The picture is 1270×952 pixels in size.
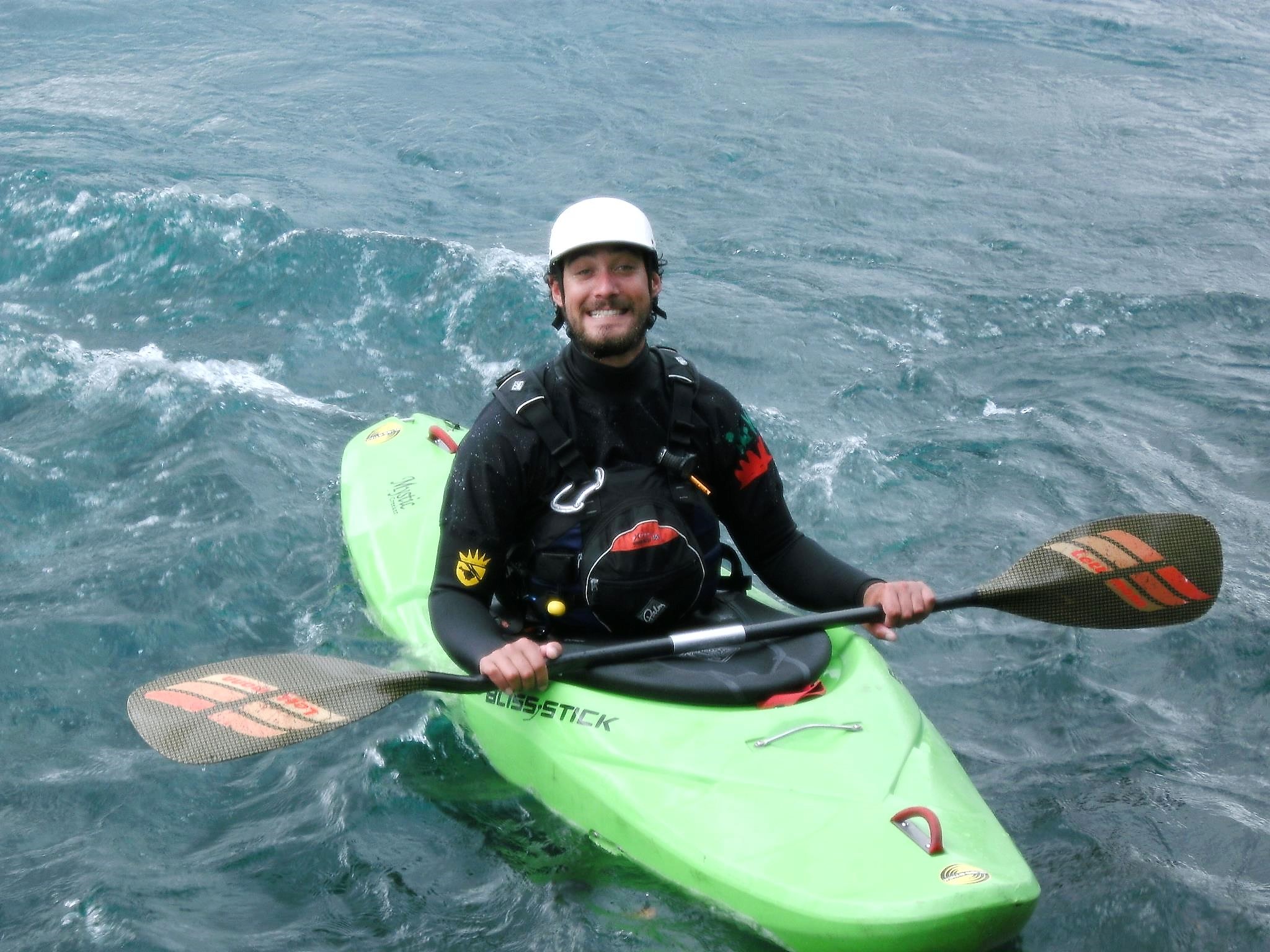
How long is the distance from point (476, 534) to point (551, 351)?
13.0 feet

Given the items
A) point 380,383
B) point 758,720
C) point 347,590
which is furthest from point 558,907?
point 380,383

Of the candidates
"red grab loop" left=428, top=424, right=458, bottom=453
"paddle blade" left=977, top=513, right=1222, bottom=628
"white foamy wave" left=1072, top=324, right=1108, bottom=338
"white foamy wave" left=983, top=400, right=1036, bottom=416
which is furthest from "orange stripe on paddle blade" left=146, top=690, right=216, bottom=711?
"white foamy wave" left=1072, top=324, right=1108, bottom=338

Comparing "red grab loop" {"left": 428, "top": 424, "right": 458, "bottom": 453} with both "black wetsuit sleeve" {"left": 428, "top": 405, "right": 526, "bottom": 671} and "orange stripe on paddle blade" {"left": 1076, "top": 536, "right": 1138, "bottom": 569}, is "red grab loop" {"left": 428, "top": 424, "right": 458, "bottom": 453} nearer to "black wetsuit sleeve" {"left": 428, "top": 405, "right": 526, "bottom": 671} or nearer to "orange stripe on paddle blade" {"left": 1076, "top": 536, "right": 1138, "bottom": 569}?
"black wetsuit sleeve" {"left": 428, "top": 405, "right": 526, "bottom": 671}

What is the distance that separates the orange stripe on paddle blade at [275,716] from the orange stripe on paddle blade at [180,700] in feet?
0.32

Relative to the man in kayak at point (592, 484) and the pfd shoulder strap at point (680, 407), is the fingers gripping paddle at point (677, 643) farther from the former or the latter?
the pfd shoulder strap at point (680, 407)

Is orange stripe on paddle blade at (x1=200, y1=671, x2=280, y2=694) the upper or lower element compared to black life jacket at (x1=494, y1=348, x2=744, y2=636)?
lower

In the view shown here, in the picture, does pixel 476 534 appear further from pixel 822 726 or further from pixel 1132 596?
pixel 1132 596

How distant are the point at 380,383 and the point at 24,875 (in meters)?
3.76

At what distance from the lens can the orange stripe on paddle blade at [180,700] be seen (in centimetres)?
318

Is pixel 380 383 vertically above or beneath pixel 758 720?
beneath

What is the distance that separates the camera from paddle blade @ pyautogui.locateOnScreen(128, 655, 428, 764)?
305cm

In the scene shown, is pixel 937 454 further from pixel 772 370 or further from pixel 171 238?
pixel 171 238

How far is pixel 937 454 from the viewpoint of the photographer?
5.95 m

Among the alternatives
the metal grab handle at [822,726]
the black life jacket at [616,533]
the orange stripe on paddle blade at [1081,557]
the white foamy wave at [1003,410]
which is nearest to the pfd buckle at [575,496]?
the black life jacket at [616,533]
